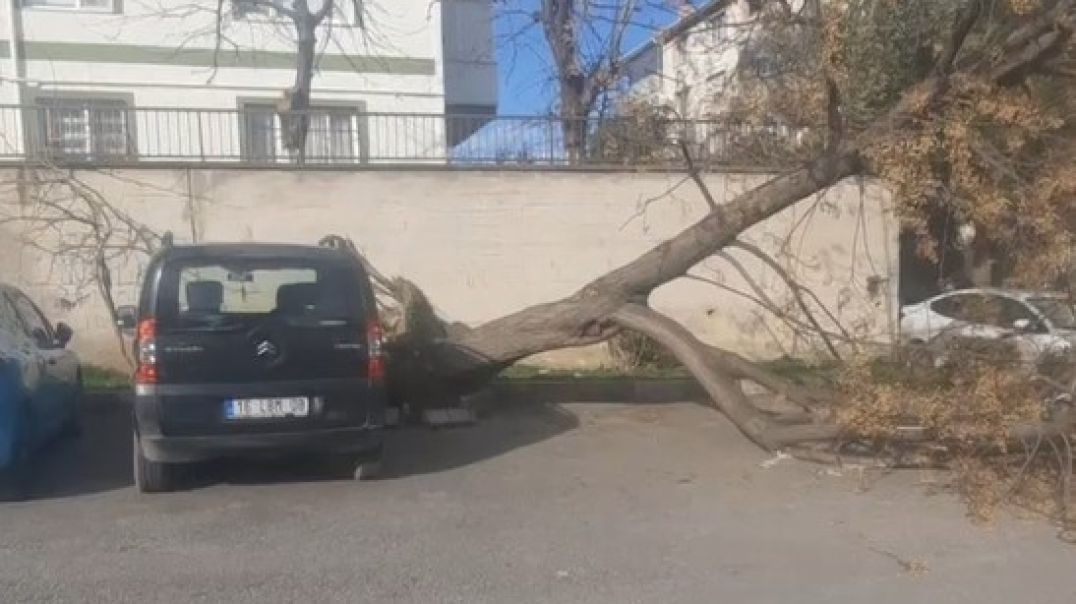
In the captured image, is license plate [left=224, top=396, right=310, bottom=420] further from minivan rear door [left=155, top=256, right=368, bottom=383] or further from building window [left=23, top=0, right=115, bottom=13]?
building window [left=23, top=0, right=115, bottom=13]

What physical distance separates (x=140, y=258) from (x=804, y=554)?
10987 millimetres

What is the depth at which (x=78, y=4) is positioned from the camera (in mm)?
20859

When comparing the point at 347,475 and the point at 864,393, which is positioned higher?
the point at 864,393

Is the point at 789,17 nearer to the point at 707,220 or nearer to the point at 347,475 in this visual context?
the point at 707,220

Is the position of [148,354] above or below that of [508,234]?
below

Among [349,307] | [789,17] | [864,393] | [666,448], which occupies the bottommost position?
[666,448]

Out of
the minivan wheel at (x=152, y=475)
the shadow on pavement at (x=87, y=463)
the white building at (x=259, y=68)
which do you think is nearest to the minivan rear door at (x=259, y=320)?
the minivan wheel at (x=152, y=475)

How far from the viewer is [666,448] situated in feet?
35.8

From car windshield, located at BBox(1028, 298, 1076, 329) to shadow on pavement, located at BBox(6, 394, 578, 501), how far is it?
4.61 meters

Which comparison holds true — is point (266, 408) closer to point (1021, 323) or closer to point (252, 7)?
point (1021, 323)

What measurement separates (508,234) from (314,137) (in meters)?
3.31

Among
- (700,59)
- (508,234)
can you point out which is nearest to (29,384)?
(508,234)

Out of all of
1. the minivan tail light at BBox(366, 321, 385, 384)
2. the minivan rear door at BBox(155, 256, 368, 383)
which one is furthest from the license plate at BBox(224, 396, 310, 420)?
the minivan tail light at BBox(366, 321, 385, 384)

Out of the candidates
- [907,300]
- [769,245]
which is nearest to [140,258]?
[769,245]
